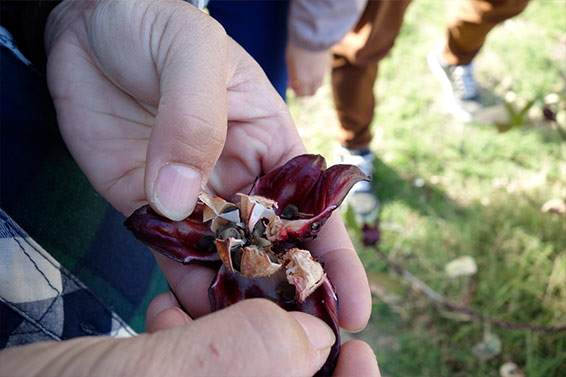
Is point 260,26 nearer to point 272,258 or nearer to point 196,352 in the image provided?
point 272,258

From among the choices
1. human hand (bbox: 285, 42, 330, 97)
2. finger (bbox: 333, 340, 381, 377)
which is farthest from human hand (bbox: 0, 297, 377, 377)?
human hand (bbox: 285, 42, 330, 97)

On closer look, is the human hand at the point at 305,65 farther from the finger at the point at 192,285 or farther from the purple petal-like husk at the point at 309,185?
the finger at the point at 192,285

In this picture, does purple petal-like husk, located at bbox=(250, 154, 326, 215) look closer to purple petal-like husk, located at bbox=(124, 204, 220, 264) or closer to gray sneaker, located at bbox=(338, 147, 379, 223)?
purple petal-like husk, located at bbox=(124, 204, 220, 264)

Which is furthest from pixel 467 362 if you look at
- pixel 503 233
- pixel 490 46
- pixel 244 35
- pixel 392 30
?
pixel 490 46

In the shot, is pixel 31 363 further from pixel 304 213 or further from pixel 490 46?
pixel 490 46

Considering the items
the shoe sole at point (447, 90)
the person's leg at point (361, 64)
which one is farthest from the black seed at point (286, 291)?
the shoe sole at point (447, 90)

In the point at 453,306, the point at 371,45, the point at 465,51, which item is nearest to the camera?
the point at 453,306

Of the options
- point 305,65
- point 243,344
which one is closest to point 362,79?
point 305,65

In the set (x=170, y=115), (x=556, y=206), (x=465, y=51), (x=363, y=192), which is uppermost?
(x=170, y=115)
